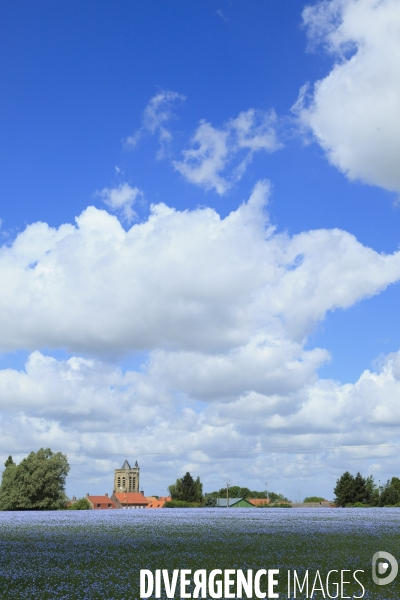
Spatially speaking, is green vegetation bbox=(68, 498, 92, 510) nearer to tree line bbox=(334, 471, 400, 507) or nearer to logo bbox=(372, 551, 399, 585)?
tree line bbox=(334, 471, 400, 507)

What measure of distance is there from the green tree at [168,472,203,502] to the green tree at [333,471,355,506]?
141 feet

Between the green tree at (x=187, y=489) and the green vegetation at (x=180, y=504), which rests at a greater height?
the green tree at (x=187, y=489)

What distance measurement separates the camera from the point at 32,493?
135625 mm

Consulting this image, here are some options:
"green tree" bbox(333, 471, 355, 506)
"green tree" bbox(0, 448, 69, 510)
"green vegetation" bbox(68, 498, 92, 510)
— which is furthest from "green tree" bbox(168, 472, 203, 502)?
"green tree" bbox(0, 448, 69, 510)

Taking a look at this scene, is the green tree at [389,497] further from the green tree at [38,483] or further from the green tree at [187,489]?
the green tree at [38,483]

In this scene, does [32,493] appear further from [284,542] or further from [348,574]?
[348,574]

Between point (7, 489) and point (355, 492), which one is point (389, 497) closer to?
point (355, 492)

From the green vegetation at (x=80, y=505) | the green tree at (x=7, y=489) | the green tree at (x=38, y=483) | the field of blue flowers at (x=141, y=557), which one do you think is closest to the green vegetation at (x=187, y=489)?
the green vegetation at (x=80, y=505)

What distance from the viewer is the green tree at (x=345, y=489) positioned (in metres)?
187

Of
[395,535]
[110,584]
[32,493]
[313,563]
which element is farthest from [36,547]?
[32,493]

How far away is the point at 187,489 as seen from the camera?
188875mm

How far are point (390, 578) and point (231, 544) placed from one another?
60.4 feet

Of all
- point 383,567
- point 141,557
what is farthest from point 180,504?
point 383,567

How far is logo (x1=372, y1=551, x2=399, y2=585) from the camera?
29905 mm
